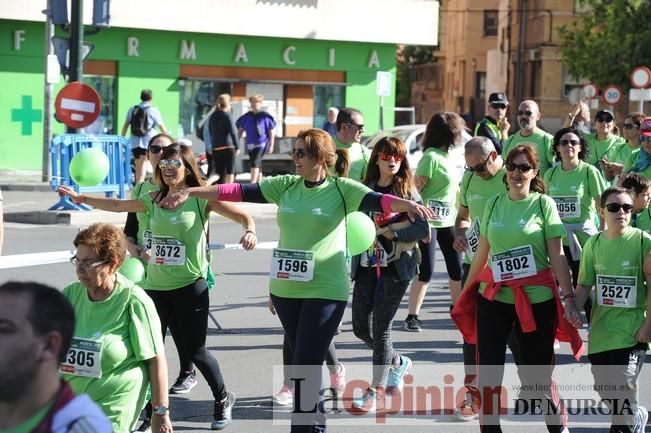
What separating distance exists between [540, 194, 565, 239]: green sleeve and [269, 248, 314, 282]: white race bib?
129cm

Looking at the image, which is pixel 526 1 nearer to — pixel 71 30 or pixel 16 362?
pixel 71 30

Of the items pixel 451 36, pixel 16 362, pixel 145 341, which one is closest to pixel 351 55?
pixel 145 341

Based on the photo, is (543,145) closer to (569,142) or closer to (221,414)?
(569,142)

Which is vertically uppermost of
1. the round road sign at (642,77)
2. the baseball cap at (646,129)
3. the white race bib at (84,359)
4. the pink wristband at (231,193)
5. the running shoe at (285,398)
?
the round road sign at (642,77)

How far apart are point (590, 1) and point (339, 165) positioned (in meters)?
42.2

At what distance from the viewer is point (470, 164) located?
8750 mm

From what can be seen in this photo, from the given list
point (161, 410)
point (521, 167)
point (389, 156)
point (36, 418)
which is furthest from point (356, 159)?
point (36, 418)

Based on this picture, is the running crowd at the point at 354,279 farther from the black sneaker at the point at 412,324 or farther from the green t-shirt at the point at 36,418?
the black sneaker at the point at 412,324

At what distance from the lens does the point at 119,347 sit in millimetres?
5523

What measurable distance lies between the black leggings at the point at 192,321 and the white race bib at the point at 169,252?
0.18 metres

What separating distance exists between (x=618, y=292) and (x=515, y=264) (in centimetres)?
60

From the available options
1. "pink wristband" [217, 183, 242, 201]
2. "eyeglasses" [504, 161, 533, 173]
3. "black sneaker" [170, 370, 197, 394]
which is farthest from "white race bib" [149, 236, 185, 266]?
"eyeglasses" [504, 161, 533, 173]

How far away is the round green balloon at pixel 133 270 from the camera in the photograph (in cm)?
754

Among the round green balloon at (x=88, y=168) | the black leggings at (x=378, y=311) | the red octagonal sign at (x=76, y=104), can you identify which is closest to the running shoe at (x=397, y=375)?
the black leggings at (x=378, y=311)
